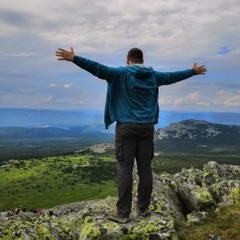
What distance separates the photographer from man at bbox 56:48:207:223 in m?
10.3

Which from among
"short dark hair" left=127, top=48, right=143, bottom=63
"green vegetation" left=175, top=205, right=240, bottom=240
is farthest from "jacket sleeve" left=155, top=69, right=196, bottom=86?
"green vegetation" left=175, top=205, right=240, bottom=240

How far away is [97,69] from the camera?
9516 millimetres

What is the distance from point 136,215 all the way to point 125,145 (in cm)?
308

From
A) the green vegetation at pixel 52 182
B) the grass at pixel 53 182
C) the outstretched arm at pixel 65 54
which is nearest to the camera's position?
the outstretched arm at pixel 65 54

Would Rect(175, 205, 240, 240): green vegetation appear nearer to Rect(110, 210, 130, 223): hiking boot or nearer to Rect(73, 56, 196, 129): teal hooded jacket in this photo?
Rect(110, 210, 130, 223): hiking boot

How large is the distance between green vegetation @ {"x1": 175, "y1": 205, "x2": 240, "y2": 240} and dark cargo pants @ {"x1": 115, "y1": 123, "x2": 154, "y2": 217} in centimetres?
206

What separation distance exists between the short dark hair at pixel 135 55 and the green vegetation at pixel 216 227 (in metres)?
6.22

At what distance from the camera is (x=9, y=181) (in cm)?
13375

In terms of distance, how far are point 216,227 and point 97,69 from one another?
7.12 metres

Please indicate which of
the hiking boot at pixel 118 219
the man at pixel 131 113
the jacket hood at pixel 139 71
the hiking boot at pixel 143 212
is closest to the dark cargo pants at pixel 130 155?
the man at pixel 131 113

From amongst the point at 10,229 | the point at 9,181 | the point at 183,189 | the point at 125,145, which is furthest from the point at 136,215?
the point at 9,181

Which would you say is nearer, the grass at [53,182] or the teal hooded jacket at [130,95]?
the teal hooded jacket at [130,95]

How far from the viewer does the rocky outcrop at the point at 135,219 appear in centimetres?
1033

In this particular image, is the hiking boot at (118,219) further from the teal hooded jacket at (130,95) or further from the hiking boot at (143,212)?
the teal hooded jacket at (130,95)
